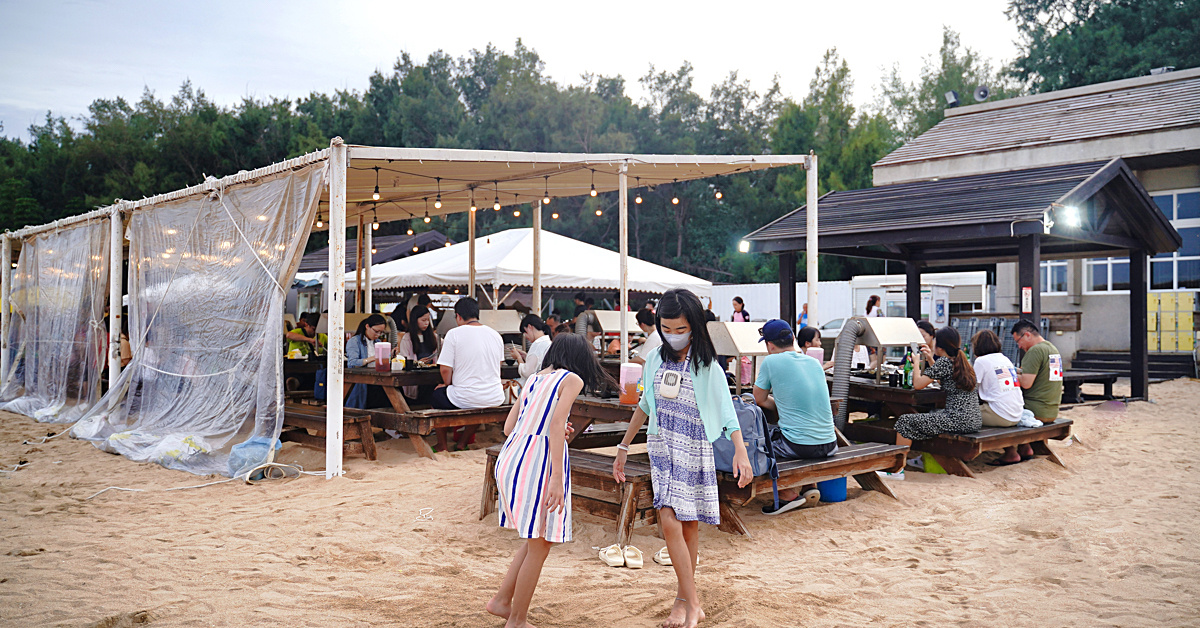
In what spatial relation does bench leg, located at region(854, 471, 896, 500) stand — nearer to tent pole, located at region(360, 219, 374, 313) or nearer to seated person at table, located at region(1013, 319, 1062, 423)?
seated person at table, located at region(1013, 319, 1062, 423)

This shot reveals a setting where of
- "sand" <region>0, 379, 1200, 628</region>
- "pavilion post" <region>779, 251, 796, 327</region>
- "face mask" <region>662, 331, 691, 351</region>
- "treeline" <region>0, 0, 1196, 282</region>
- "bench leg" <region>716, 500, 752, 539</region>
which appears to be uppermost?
"treeline" <region>0, 0, 1196, 282</region>

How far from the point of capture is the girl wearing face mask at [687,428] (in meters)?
3.28

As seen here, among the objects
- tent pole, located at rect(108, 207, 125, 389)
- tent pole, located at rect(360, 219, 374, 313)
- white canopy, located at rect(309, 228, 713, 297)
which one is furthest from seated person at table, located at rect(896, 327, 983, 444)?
tent pole, located at rect(360, 219, 374, 313)

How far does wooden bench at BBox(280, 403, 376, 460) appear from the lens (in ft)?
21.6

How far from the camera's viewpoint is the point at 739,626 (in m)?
3.26

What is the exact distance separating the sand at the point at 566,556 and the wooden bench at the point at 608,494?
18 centimetres

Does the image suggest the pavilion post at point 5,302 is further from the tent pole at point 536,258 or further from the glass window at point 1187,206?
the glass window at point 1187,206

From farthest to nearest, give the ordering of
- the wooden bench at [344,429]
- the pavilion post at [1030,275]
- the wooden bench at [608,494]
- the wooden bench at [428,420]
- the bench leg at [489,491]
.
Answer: the pavilion post at [1030,275]
the wooden bench at [428,420]
the wooden bench at [344,429]
the bench leg at [489,491]
the wooden bench at [608,494]

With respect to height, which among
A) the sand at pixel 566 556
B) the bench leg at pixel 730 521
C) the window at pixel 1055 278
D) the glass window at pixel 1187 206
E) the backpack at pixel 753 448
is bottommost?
the sand at pixel 566 556

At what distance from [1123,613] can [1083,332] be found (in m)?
14.9

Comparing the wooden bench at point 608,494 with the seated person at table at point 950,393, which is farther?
the seated person at table at point 950,393

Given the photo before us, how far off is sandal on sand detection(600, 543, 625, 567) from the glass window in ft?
53.6

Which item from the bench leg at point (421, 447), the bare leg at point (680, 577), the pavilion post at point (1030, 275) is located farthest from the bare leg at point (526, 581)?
the pavilion post at point (1030, 275)

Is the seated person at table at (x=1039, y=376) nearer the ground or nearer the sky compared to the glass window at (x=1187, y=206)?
nearer the ground
